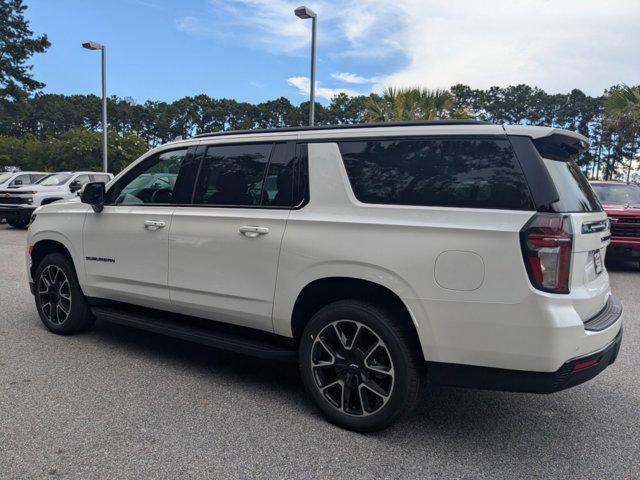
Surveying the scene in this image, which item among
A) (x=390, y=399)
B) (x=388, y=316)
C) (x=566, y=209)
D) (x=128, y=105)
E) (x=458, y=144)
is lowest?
(x=390, y=399)

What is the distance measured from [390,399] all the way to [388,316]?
1.61 feet

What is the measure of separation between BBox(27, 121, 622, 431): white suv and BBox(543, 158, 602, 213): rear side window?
0.06 ft

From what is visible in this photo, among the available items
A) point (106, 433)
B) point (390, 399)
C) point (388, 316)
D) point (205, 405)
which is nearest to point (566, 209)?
point (388, 316)

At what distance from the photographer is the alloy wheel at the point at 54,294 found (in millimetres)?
4941

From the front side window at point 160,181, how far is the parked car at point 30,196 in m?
12.0

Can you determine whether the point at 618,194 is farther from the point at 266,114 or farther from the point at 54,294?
the point at 266,114

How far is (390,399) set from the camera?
3.04m

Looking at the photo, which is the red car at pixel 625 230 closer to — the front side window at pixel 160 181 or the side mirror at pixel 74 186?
the front side window at pixel 160 181

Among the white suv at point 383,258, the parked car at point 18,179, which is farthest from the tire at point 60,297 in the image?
the parked car at point 18,179

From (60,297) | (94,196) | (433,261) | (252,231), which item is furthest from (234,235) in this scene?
(60,297)

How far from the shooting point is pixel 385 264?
300cm

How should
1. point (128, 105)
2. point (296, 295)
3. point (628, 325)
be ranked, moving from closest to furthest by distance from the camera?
point (296, 295) → point (628, 325) → point (128, 105)

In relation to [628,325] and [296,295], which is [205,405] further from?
[628,325]

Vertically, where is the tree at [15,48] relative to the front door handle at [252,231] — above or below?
above
